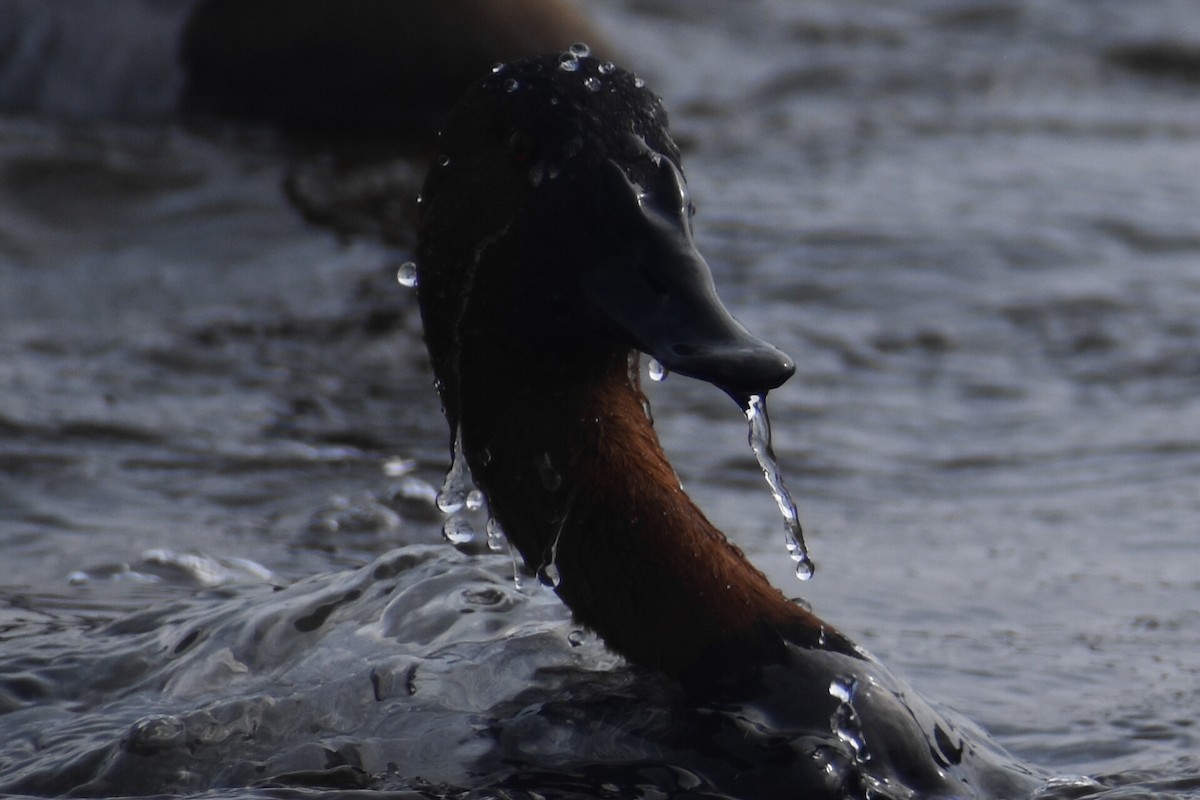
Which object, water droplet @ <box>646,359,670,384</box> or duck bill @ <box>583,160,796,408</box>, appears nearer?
duck bill @ <box>583,160,796,408</box>

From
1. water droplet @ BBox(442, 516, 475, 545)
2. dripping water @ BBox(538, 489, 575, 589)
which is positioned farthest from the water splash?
water droplet @ BBox(442, 516, 475, 545)

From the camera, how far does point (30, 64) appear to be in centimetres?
934

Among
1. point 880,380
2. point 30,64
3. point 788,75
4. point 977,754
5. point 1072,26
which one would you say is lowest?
point 977,754

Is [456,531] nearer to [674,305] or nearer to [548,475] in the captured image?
[548,475]

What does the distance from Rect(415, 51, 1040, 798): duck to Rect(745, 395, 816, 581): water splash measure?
3.7 inches

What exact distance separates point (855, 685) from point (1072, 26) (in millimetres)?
9583

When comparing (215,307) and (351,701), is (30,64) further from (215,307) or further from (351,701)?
(351,701)

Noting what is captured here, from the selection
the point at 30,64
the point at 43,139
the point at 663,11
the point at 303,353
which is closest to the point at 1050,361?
the point at 303,353

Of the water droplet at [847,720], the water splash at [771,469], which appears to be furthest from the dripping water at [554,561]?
the water droplet at [847,720]

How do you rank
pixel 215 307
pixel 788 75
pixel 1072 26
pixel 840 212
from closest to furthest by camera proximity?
pixel 215 307
pixel 840 212
pixel 788 75
pixel 1072 26

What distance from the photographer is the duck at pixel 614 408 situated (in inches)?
121

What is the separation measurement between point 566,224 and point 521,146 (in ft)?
0.50

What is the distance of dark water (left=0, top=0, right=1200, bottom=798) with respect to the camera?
335cm

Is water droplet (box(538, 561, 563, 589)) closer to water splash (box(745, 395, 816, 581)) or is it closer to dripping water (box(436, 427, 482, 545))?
dripping water (box(436, 427, 482, 545))
